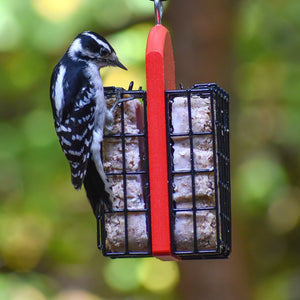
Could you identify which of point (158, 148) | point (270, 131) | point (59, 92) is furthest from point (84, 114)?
point (270, 131)

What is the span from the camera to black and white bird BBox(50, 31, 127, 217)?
4047 mm

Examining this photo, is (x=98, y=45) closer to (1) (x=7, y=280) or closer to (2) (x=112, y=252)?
(2) (x=112, y=252)

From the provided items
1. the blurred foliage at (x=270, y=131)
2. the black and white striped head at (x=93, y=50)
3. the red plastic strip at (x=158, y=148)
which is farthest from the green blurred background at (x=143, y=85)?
the red plastic strip at (x=158, y=148)

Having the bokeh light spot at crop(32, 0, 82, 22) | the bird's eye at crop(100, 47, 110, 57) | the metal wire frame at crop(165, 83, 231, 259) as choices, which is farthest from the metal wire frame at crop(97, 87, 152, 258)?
the bokeh light spot at crop(32, 0, 82, 22)

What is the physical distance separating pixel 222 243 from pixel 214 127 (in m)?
0.56

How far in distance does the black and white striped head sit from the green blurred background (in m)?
3.20

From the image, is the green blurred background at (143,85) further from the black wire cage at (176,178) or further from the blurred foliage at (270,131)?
the black wire cage at (176,178)

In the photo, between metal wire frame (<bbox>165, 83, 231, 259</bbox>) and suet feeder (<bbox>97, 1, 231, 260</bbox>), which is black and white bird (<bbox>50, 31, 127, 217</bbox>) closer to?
suet feeder (<bbox>97, 1, 231, 260</bbox>)

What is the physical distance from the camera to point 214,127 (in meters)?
3.96

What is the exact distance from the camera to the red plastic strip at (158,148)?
3.77 metres

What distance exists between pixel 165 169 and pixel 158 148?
0.34 feet

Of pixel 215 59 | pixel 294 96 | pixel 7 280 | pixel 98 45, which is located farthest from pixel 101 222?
pixel 294 96

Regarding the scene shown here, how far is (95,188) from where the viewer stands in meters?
4.12

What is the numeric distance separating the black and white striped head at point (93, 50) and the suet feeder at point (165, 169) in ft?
0.91
